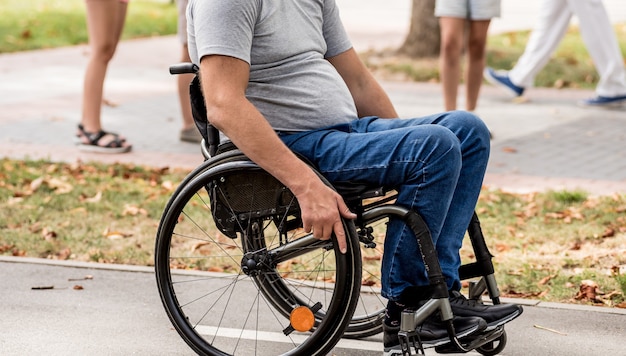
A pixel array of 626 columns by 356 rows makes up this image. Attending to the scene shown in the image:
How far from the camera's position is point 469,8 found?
729cm

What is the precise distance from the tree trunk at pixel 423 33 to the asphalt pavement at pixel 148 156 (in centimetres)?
112

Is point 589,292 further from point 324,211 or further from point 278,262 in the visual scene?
point 324,211

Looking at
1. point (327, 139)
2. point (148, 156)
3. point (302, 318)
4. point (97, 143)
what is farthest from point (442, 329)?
point (97, 143)

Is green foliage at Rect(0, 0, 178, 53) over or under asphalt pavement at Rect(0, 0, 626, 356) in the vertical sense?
under

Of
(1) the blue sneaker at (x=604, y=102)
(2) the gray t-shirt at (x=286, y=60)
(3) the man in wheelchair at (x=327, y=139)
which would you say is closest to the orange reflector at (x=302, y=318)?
(3) the man in wheelchair at (x=327, y=139)

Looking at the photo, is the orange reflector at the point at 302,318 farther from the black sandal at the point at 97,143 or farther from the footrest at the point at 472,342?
the black sandal at the point at 97,143

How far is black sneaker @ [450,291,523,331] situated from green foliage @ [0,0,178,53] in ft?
33.7

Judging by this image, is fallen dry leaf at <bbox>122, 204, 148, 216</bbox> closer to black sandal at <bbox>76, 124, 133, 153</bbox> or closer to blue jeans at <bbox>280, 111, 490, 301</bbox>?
black sandal at <bbox>76, 124, 133, 153</bbox>

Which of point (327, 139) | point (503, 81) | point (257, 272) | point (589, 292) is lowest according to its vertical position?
point (503, 81)

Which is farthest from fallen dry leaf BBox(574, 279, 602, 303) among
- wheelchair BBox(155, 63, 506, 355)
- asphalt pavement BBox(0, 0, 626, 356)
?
wheelchair BBox(155, 63, 506, 355)

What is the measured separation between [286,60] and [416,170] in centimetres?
61

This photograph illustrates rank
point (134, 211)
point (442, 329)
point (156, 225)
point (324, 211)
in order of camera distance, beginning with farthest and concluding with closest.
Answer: point (134, 211) → point (156, 225) → point (442, 329) → point (324, 211)

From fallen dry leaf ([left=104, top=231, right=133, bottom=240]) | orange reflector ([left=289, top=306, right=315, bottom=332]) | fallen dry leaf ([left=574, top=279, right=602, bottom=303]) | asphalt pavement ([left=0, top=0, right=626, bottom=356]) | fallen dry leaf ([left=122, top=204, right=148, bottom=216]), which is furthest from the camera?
fallen dry leaf ([left=122, top=204, right=148, bottom=216])

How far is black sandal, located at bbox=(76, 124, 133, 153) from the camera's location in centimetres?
730
